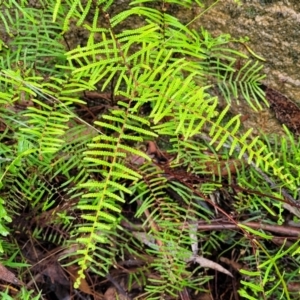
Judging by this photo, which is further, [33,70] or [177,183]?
[177,183]

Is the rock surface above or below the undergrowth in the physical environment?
above

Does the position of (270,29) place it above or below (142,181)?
above

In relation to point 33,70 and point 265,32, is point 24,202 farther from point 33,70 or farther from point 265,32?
point 265,32

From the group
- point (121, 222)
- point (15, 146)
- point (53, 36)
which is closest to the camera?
point (15, 146)

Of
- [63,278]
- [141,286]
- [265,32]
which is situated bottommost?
[63,278]

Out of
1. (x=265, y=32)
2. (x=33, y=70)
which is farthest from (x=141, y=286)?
Result: (x=265, y=32)

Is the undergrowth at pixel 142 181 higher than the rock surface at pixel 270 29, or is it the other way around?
the rock surface at pixel 270 29

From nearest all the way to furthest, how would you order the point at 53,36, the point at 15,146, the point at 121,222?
the point at 15,146 → the point at 53,36 → the point at 121,222

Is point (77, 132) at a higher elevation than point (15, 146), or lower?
higher
